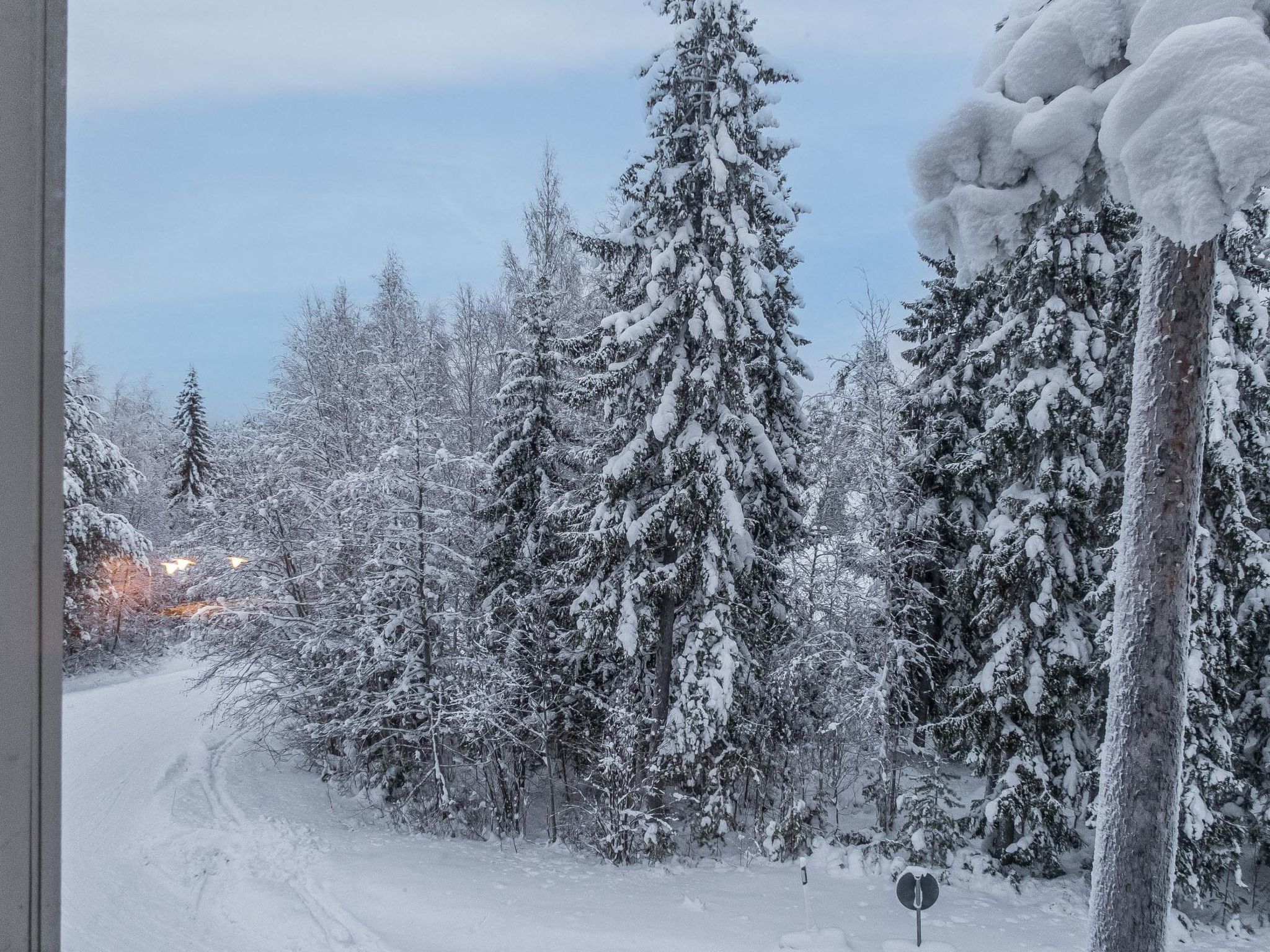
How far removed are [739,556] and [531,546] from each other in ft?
12.4

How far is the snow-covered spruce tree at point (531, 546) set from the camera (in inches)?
480

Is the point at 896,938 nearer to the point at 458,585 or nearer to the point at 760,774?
the point at 760,774

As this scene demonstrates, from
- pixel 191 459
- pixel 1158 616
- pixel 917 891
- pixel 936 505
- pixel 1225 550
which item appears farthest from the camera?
pixel 191 459

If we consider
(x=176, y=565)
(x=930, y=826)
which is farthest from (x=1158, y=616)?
(x=176, y=565)

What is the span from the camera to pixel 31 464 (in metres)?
0.85

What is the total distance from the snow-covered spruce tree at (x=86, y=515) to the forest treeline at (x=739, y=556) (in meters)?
2.30

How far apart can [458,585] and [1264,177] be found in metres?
11.6

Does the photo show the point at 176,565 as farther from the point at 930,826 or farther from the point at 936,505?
the point at 936,505

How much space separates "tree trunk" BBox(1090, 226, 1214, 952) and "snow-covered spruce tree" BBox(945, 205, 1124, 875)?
6.68 meters

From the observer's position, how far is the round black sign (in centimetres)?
Answer: 736

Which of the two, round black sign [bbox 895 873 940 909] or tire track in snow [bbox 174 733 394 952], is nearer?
round black sign [bbox 895 873 940 909]

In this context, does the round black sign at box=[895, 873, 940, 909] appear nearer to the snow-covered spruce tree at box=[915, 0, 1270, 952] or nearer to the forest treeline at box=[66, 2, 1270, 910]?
the forest treeline at box=[66, 2, 1270, 910]

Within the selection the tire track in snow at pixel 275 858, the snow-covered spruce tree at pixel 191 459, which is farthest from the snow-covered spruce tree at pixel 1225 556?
the snow-covered spruce tree at pixel 191 459

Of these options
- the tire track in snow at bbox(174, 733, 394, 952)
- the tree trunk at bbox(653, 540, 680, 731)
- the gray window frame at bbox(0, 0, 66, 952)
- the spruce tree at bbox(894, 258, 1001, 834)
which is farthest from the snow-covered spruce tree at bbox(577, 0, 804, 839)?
the gray window frame at bbox(0, 0, 66, 952)
